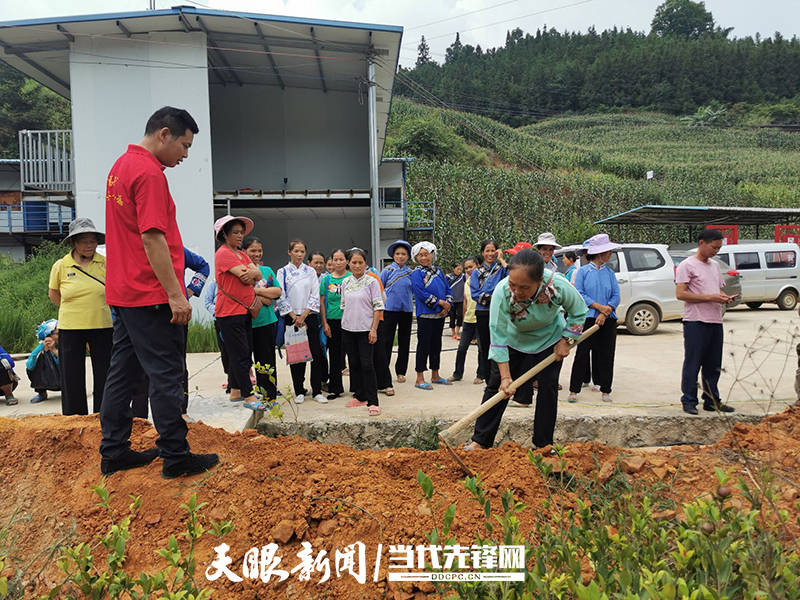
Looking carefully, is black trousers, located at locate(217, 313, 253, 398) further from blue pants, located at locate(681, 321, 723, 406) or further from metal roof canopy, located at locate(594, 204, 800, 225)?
metal roof canopy, located at locate(594, 204, 800, 225)

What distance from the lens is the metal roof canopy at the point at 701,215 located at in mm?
15766

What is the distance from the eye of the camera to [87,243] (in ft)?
12.5

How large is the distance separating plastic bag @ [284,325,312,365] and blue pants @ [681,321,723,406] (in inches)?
137

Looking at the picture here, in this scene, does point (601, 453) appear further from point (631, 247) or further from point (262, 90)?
point (262, 90)

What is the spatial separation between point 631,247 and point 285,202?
811 cm

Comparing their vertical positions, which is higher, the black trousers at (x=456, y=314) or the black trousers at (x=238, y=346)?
the black trousers at (x=238, y=346)

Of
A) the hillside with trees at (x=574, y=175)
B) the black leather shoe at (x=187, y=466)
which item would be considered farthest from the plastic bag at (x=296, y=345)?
the hillside with trees at (x=574, y=175)

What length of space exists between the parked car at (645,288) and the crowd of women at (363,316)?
3.13 m

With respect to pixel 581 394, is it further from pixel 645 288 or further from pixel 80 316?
pixel 645 288

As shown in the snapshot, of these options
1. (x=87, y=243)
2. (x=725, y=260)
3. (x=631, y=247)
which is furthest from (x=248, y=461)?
(x=725, y=260)

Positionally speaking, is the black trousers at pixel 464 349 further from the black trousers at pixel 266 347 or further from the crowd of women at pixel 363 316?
the black trousers at pixel 266 347

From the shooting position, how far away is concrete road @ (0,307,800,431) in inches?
179

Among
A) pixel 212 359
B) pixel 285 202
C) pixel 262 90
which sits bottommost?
pixel 212 359

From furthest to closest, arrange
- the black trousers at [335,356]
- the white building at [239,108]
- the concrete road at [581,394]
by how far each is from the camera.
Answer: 1. the white building at [239,108]
2. the black trousers at [335,356]
3. the concrete road at [581,394]
